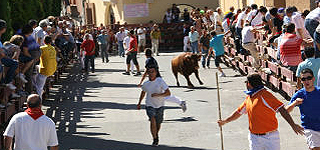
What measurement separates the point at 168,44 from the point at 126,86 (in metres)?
20.7

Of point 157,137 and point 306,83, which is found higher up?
point 306,83

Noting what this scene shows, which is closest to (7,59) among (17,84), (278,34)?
(17,84)

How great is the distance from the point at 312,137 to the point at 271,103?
0.84 meters

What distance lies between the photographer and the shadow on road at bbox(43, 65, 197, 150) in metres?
13.5

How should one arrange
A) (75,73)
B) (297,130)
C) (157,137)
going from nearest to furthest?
(297,130)
(157,137)
(75,73)

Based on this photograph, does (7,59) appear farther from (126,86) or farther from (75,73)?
(75,73)

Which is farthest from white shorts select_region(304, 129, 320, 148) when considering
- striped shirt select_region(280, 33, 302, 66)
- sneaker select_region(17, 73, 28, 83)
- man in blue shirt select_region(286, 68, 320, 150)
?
sneaker select_region(17, 73, 28, 83)

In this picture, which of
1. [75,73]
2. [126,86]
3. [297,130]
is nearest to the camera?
[297,130]

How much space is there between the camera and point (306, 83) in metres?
9.36

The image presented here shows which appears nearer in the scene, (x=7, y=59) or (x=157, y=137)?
(x=157, y=137)

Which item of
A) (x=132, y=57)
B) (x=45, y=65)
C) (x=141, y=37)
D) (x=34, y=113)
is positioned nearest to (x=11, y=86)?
(x=45, y=65)

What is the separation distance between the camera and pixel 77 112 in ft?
60.0

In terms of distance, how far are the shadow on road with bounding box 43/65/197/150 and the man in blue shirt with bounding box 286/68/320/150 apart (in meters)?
3.76

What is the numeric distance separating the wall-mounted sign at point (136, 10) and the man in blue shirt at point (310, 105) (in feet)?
126
